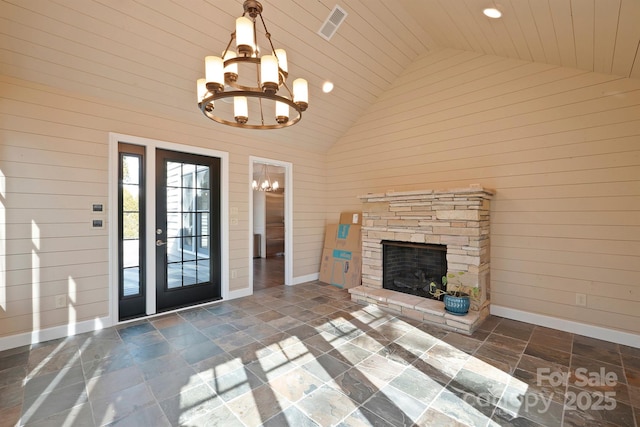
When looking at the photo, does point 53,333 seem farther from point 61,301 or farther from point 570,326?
point 570,326

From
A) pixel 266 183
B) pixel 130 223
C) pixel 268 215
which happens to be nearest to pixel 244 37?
pixel 130 223

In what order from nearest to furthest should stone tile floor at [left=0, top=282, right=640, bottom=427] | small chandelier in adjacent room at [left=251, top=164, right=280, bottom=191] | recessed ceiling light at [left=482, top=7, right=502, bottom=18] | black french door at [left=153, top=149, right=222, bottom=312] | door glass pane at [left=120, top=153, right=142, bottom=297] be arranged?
stone tile floor at [left=0, top=282, right=640, bottom=427] → recessed ceiling light at [left=482, top=7, right=502, bottom=18] → door glass pane at [left=120, top=153, right=142, bottom=297] → black french door at [left=153, top=149, right=222, bottom=312] → small chandelier in adjacent room at [left=251, top=164, right=280, bottom=191]

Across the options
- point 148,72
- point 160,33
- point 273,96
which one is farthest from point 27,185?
point 273,96

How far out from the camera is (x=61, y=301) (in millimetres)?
3002

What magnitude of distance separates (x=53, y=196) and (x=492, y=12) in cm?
468

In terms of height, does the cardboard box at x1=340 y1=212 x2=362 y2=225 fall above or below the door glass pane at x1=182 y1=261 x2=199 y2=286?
above

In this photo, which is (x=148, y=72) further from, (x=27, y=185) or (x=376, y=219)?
(x=376, y=219)

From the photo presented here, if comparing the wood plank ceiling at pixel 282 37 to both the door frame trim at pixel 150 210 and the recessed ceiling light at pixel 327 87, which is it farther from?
the door frame trim at pixel 150 210

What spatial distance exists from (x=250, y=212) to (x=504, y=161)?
143 inches

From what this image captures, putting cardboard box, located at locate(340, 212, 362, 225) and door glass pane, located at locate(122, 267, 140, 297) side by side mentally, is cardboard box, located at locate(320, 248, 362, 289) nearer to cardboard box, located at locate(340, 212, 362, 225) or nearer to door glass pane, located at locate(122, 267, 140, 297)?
cardboard box, located at locate(340, 212, 362, 225)

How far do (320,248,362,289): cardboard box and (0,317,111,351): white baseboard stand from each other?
3312 mm

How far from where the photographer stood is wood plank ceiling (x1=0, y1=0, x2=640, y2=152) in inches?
93.3

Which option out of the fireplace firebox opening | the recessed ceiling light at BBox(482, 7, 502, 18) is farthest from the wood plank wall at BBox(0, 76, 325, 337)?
the recessed ceiling light at BBox(482, 7, 502, 18)

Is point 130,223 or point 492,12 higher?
point 492,12
